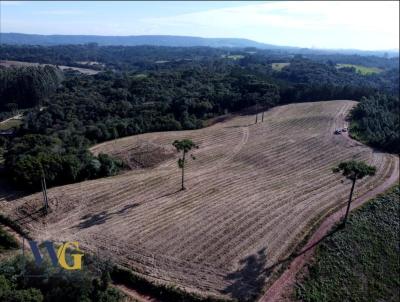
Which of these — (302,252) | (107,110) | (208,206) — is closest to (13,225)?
(208,206)

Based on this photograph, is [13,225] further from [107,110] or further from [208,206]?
[107,110]

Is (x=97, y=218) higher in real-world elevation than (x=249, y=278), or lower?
higher

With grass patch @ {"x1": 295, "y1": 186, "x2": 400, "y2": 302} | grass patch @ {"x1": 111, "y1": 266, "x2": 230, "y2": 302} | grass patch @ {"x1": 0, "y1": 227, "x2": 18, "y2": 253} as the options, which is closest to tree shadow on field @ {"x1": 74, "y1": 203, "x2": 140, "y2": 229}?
grass patch @ {"x1": 0, "y1": 227, "x2": 18, "y2": 253}

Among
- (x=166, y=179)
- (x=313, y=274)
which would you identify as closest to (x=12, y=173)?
(x=166, y=179)

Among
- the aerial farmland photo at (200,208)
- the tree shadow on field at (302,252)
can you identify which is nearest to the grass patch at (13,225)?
the aerial farmland photo at (200,208)

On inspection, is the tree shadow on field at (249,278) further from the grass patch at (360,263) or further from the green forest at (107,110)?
the green forest at (107,110)
